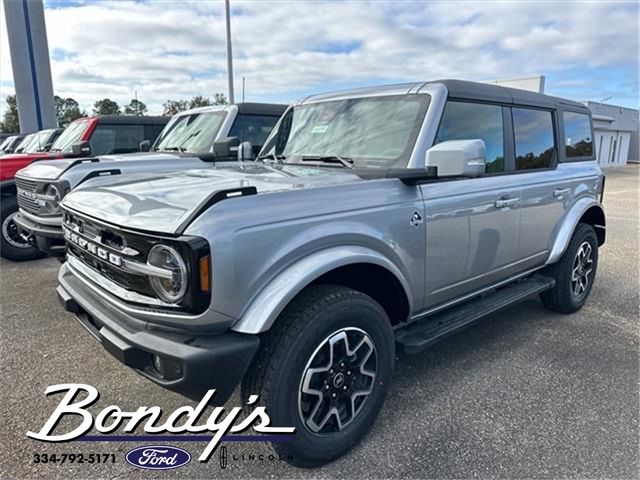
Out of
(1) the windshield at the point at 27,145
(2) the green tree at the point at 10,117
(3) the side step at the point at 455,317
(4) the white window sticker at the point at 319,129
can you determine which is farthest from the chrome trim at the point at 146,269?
(2) the green tree at the point at 10,117

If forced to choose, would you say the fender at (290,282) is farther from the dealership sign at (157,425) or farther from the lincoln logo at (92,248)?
the lincoln logo at (92,248)

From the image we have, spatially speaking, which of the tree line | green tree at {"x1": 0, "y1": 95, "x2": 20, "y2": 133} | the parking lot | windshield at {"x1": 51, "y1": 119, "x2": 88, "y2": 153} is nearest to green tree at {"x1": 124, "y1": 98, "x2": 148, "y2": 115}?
the tree line

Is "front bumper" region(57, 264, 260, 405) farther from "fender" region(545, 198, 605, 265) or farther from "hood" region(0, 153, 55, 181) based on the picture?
"hood" region(0, 153, 55, 181)

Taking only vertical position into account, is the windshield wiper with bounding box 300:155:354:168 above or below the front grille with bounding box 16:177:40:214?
above

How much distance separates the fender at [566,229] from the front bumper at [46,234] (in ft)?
14.8

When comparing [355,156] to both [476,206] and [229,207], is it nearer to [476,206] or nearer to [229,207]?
[476,206]

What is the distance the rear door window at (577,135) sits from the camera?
434 centimetres

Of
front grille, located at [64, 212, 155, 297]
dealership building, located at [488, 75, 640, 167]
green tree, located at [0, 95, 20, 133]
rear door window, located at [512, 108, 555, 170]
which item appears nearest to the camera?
front grille, located at [64, 212, 155, 297]

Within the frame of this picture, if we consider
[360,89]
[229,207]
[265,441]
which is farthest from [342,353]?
[360,89]

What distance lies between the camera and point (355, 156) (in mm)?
3055

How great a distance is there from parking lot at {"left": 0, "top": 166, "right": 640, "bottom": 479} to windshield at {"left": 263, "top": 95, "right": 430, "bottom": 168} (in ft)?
5.08

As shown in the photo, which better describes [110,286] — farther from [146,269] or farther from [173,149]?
[173,149]

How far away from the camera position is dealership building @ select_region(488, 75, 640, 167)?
1166 inches

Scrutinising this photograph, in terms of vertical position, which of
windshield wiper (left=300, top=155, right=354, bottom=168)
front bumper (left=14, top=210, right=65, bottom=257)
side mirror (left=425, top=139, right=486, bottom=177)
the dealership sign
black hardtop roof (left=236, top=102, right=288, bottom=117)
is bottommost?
the dealership sign
